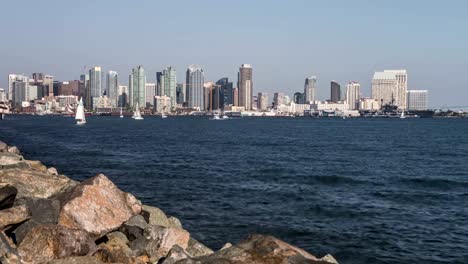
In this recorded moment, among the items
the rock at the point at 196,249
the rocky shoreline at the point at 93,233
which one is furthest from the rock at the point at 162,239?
the rock at the point at 196,249

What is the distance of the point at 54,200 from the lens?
15.3 metres

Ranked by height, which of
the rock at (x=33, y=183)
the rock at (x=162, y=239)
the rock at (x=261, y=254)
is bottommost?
the rock at (x=162, y=239)


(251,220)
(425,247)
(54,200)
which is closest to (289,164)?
(251,220)

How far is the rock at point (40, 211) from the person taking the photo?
1403 centimetres

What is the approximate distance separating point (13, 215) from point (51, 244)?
5.69 ft

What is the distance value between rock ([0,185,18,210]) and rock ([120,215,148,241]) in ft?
10.6

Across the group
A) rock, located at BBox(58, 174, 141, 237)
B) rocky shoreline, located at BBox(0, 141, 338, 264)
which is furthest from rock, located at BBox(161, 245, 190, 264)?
rock, located at BBox(58, 174, 141, 237)

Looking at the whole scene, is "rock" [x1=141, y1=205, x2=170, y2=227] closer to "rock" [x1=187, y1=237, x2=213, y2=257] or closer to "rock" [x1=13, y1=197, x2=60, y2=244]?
"rock" [x1=187, y1=237, x2=213, y2=257]

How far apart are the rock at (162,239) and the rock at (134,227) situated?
237 mm

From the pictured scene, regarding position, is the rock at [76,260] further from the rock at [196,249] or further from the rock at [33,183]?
the rock at [33,183]

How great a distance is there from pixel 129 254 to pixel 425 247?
529 inches

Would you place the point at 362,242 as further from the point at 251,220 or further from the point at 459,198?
the point at 459,198

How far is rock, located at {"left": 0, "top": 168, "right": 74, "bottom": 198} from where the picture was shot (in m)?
17.4

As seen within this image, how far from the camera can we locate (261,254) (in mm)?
10727
